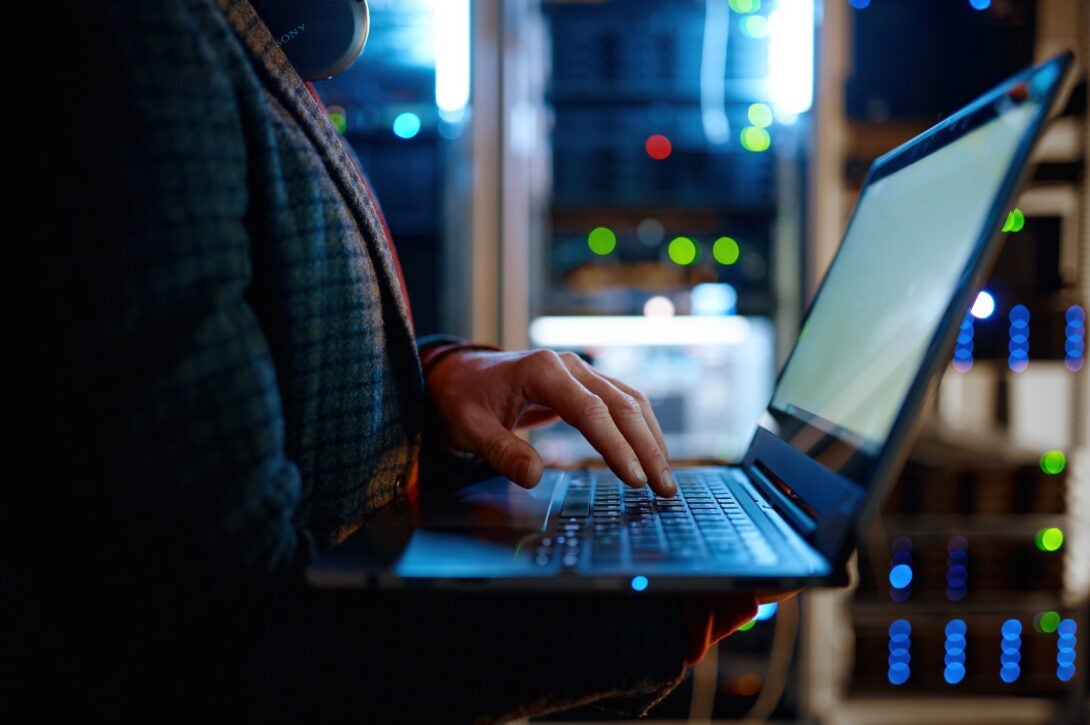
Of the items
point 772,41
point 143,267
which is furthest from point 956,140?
point 772,41

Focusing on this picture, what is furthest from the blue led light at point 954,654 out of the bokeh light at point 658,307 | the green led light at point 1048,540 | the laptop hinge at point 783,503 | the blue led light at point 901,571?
the laptop hinge at point 783,503

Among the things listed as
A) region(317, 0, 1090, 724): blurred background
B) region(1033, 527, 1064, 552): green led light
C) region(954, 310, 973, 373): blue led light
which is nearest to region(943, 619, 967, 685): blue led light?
region(317, 0, 1090, 724): blurred background

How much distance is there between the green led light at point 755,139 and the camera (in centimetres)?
174

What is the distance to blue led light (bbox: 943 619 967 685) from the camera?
1583mm

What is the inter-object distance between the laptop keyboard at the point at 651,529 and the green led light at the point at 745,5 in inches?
56.9

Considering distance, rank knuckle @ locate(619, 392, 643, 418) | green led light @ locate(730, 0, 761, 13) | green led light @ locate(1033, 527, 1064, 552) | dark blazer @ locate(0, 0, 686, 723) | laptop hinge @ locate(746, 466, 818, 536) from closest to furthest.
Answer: dark blazer @ locate(0, 0, 686, 723) → laptop hinge @ locate(746, 466, 818, 536) → knuckle @ locate(619, 392, 643, 418) → green led light @ locate(1033, 527, 1064, 552) → green led light @ locate(730, 0, 761, 13)

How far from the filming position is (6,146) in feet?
1.10

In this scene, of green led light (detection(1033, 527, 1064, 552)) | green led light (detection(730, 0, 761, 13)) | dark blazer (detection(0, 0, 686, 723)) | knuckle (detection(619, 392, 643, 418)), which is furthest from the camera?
green led light (detection(730, 0, 761, 13))

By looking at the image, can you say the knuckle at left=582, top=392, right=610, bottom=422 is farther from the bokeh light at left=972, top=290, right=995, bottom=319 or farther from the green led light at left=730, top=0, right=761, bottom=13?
the green led light at left=730, top=0, right=761, bottom=13

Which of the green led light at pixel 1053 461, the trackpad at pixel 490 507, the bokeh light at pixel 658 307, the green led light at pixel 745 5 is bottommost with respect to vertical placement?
the green led light at pixel 1053 461

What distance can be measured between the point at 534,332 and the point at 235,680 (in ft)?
4.83

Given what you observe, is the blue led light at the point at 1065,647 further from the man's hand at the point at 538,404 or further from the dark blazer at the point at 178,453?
the dark blazer at the point at 178,453

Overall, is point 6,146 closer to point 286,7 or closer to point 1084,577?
point 286,7

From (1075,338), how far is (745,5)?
3.38 feet
